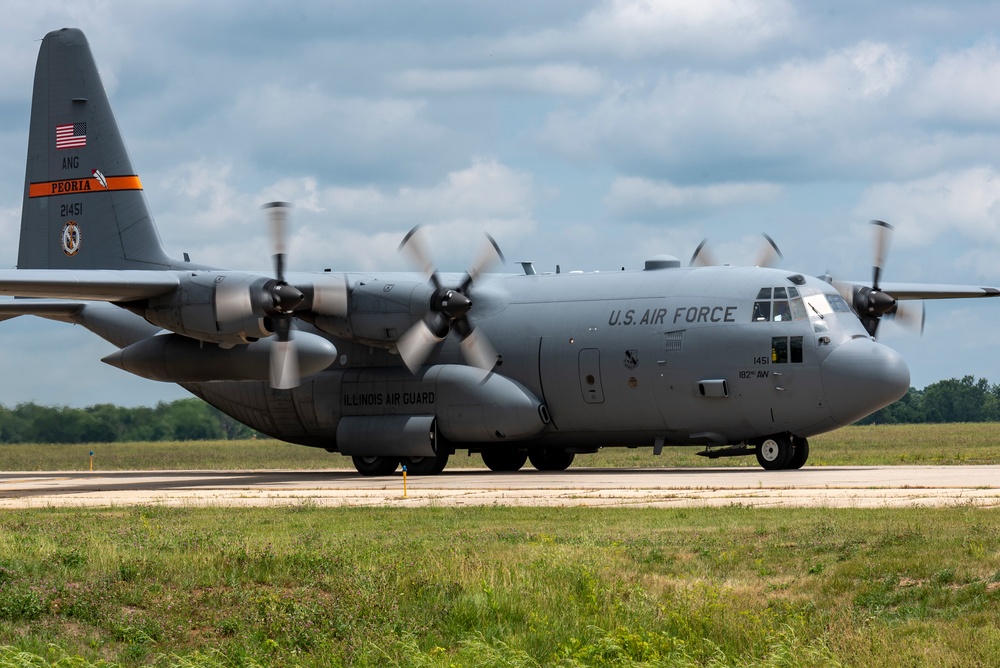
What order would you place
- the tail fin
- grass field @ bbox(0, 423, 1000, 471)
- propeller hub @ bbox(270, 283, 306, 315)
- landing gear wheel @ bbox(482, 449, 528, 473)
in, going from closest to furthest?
propeller hub @ bbox(270, 283, 306, 315), landing gear wheel @ bbox(482, 449, 528, 473), the tail fin, grass field @ bbox(0, 423, 1000, 471)

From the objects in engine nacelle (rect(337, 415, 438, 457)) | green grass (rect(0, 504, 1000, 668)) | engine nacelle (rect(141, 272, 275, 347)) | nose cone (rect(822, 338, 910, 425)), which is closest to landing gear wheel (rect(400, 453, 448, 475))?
engine nacelle (rect(337, 415, 438, 457))

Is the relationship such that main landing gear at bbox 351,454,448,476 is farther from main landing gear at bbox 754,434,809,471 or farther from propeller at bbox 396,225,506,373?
main landing gear at bbox 754,434,809,471

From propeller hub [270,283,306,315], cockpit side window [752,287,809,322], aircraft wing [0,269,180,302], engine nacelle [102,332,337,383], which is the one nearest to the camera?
aircraft wing [0,269,180,302]

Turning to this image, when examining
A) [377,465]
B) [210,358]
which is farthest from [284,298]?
[377,465]

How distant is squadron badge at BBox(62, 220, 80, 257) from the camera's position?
39.7 meters

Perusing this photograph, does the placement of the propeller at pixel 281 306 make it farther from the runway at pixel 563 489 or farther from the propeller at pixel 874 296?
the propeller at pixel 874 296

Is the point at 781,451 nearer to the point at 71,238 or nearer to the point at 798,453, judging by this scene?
the point at 798,453

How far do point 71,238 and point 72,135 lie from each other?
3.13 meters

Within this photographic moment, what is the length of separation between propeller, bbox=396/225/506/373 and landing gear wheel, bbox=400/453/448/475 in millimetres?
2926

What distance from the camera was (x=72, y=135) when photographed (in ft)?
131

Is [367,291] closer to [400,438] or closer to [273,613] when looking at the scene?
[400,438]

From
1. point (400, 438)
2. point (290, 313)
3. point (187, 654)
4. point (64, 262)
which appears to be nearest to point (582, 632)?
point (187, 654)

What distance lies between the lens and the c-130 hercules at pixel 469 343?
1242 inches

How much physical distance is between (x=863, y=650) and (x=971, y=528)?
606cm
